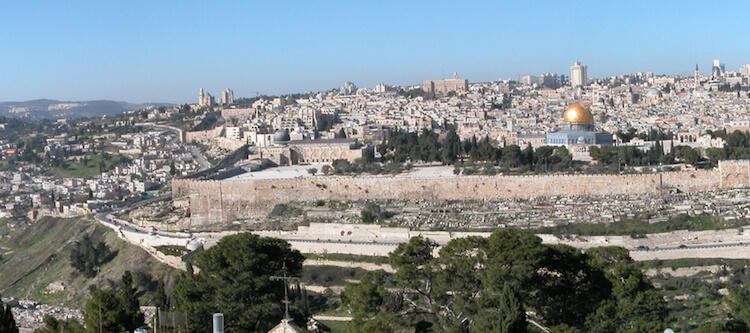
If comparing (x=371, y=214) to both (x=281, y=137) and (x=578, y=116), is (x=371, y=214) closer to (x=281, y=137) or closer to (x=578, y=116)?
(x=578, y=116)

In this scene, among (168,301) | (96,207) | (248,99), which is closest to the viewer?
(168,301)

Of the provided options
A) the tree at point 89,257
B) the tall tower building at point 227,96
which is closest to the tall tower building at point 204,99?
the tall tower building at point 227,96

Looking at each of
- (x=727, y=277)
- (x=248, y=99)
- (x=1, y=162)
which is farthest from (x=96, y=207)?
(x=248, y=99)

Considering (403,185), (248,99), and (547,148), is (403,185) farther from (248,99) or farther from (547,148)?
(248,99)

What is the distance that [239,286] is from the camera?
12.7 meters

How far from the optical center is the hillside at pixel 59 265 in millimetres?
22156

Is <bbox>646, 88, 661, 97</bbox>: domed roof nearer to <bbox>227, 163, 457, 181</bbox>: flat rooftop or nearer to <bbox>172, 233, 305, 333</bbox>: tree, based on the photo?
<bbox>227, 163, 457, 181</bbox>: flat rooftop

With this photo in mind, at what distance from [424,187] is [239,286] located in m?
15.4

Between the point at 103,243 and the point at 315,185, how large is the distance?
20.6 ft

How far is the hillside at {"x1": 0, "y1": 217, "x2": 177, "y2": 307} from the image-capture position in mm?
22156

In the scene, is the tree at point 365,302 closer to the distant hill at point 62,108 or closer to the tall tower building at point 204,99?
the tall tower building at point 204,99

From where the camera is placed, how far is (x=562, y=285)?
12.6 metres

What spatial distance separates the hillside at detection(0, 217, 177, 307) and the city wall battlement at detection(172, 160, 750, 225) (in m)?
3.20

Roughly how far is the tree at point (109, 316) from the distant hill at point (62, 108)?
13502cm
